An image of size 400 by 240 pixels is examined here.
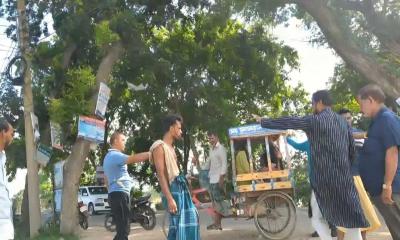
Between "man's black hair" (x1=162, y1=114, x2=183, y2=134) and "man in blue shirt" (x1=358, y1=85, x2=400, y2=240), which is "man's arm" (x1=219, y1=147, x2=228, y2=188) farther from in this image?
"man in blue shirt" (x1=358, y1=85, x2=400, y2=240)

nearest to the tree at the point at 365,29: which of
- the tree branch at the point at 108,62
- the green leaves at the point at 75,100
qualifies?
the tree branch at the point at 108,62

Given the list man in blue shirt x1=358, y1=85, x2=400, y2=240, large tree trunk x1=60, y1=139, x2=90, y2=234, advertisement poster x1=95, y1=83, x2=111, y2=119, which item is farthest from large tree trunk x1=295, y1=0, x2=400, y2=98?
man in blue shirt x1=358, y1=85, x2=400, y2=240

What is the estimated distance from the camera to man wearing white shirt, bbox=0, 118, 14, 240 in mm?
4141

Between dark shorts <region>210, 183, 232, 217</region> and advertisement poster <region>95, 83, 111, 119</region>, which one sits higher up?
advertisement poster <region>95, 83, 111, 119</region>

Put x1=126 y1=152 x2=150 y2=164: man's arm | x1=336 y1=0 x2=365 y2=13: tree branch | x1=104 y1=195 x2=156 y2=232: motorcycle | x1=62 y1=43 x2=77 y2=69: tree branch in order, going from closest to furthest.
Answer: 1. x1=126 y1=152 x2=150 y2=164: man's arm
2. x1=336 y1=0 x2=365 y2=13: tree branch
3. x1=104 y1=195 x2=156 y2=232: motorcycle
4. x1=62 y1=43 x2=77 y2=69: tree branch

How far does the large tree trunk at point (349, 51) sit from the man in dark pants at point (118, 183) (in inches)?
285

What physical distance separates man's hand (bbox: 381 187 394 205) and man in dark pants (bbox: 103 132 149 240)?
3.43 m

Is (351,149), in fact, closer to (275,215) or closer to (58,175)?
(275,215)

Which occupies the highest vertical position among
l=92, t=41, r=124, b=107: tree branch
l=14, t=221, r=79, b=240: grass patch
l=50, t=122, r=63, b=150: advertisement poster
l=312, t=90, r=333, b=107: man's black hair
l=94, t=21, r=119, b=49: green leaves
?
l=94, t=21, r=119, b=49: green leaves

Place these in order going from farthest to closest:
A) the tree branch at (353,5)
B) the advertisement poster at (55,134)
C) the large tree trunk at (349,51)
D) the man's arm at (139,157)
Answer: the tree branch at (353,5)
the large tree trunk at (349,51)
the advertisement poster at (55,134)
the man's arm at (139,157)

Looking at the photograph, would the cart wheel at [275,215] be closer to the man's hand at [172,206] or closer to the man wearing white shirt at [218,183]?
the man wearing white shirt at [218,183]

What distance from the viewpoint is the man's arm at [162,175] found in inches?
190

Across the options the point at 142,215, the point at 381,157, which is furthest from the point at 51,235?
the point at 381,157

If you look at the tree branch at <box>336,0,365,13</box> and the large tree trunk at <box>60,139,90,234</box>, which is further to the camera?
the tree branch at <box>336,0,365,13</box>
